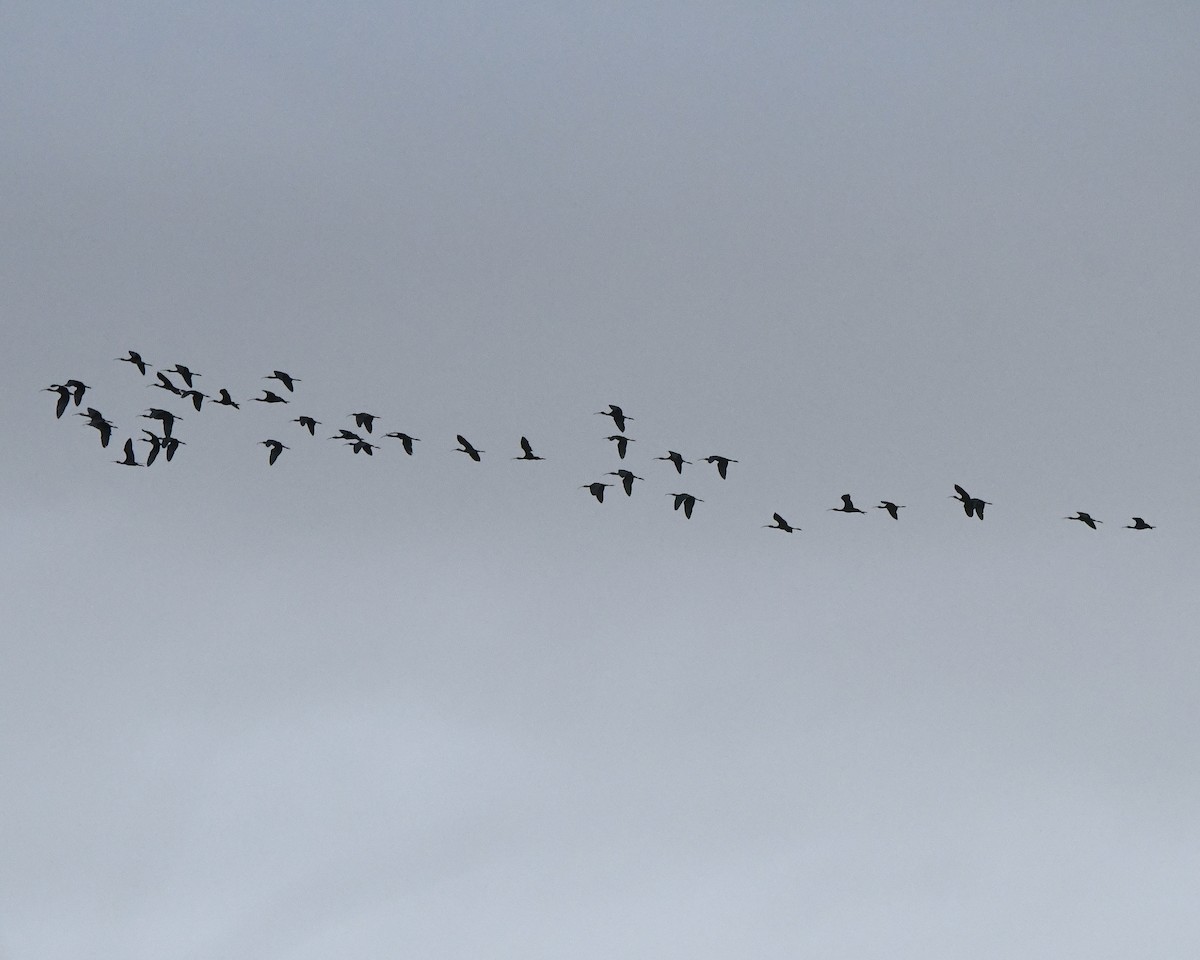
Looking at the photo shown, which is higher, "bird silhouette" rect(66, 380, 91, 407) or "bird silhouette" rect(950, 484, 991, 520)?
"bird silhouette" rect(66, 380, 91, 407)

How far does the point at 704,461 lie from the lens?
281 feet

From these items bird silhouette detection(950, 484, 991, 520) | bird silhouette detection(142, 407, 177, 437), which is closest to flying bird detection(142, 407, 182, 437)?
bird silhouette detection(142, 407, 177, 437)

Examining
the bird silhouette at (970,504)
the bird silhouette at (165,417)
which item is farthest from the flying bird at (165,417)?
the bird silhouette at (970,504)

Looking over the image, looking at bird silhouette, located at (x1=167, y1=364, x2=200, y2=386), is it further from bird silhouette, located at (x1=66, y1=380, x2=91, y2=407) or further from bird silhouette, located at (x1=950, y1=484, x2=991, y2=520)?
bird silhouette, located at (x1=950, y1=484, x2=991, y2=520)

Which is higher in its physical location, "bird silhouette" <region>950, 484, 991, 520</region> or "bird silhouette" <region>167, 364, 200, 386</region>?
"bird silhouette" <region>167, 364, 200, 386</region>

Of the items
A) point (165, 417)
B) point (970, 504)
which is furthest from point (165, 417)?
point (970, 504)

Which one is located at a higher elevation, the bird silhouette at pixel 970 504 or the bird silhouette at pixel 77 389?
the bird silhouette at pixel 77 389

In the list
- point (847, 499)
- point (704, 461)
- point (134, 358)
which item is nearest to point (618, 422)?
point (704, 461)

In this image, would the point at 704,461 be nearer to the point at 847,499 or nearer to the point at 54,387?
the point at 847,499

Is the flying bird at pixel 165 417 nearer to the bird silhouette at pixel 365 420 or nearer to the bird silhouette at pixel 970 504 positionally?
the bird silhouette at pixel 365 420

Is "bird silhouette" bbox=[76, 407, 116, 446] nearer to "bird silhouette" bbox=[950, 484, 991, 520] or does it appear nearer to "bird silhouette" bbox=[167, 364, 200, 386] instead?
"bird silhouette" bbox=[167, 364, 200, 386]

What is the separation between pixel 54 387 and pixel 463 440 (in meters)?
21.2

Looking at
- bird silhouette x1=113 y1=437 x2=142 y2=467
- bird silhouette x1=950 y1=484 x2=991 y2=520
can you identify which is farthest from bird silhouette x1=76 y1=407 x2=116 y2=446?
bird silhouette x1=950 y1=484 x2=991 y2=520

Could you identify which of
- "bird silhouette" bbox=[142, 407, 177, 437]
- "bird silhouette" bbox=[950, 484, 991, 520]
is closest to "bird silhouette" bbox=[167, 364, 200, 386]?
"bird silhouette" bbox=[142, 407, 177, 437]
